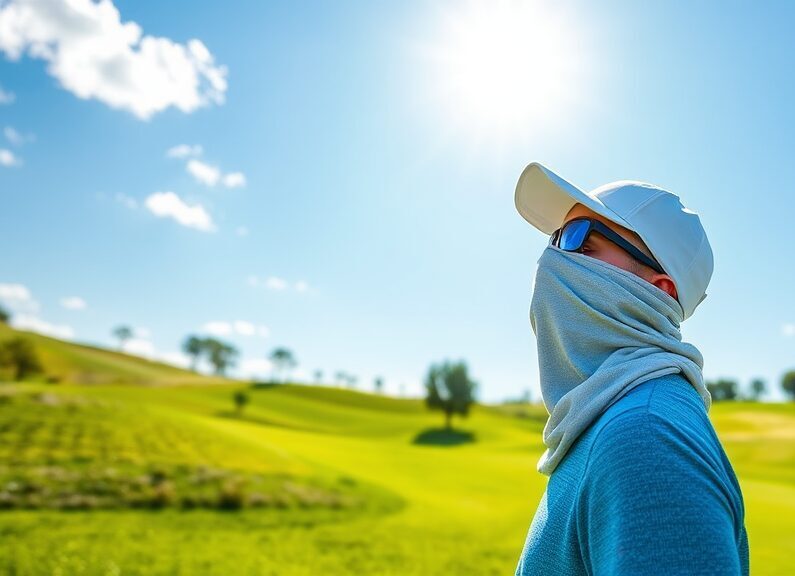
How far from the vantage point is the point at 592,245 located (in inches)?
90.9

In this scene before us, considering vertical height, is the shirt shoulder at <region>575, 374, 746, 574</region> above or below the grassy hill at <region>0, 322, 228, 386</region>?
above

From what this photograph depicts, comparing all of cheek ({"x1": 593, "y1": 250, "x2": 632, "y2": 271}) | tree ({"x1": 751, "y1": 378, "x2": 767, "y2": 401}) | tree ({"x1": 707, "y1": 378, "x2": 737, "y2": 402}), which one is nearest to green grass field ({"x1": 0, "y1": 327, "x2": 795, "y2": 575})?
cheek ({"x1": 593, "y1": 250, "x2": 632, "y2": 271})

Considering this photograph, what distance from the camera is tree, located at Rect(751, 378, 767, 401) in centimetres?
16112

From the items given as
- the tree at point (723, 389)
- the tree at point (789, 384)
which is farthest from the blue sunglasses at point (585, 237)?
the tree at point (789, 384)

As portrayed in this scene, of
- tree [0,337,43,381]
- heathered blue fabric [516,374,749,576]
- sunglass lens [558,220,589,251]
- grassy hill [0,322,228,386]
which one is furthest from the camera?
grassy hill [0,322,228,386]

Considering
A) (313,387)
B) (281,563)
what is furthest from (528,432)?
(281,563)

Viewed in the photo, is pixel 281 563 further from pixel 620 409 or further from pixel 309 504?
pixel 620 409

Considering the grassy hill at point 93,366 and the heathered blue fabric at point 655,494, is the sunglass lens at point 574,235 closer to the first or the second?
the heathered blue fabric at point 655,494

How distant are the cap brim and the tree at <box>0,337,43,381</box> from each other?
83.3m

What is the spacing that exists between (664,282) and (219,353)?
164 metres

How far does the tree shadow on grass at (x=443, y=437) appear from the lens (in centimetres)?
6662

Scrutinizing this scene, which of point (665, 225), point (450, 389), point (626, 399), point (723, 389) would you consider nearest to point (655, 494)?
point (626, 399)

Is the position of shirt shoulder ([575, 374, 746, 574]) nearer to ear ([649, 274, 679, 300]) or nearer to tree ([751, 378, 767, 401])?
ear ([649, 274, 679, 300])

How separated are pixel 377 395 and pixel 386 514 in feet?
270
